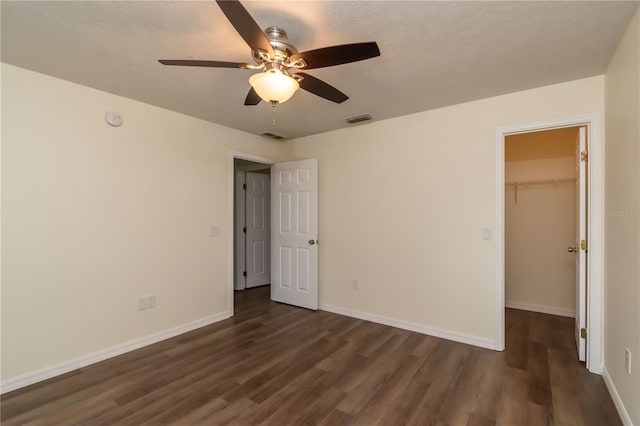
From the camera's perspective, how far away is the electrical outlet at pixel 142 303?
296cm

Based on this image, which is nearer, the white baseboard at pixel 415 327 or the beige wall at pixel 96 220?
the beige wall at pixel 96 220

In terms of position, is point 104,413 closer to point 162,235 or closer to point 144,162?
point 162,235

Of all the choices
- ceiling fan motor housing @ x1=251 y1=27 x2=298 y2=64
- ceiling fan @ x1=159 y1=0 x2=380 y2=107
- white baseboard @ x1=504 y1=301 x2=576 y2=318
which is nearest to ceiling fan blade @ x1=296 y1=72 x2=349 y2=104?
ceiling fan @ x1=159 y1=0 x2=380 y2=107

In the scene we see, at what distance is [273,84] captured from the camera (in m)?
1.66

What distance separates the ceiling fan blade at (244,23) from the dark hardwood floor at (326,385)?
2.22m

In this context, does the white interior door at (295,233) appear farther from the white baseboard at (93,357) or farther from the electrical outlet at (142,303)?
the electrical outlet at (142,303)

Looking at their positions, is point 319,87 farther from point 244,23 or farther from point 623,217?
point 623,217

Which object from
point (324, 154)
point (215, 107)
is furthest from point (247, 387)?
point (324, 154)

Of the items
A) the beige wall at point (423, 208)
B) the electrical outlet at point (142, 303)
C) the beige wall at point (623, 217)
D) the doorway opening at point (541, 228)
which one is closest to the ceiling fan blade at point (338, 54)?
the beige wall at point (623, 217)

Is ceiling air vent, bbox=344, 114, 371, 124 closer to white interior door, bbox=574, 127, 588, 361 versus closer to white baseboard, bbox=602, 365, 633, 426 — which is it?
white interior door, bbox=574, 127, 588, 361

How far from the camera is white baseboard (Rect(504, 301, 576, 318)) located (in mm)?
3766

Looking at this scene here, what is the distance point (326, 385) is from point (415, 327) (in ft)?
4.78

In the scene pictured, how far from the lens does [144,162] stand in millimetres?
3018

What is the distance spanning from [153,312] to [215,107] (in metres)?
2.22
